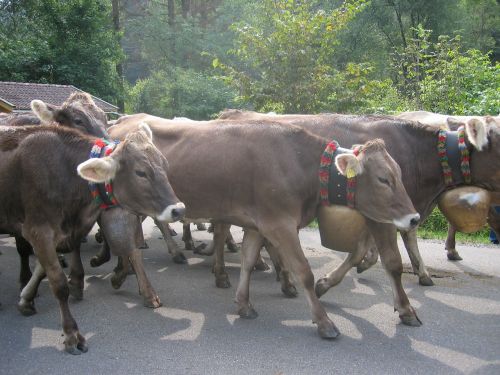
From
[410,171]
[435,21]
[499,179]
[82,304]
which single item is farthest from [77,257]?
[435,21]

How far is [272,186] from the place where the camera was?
4953 millimetres

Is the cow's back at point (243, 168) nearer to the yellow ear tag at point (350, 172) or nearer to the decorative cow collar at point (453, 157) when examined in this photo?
the yellow ear tag at point (350, 172)

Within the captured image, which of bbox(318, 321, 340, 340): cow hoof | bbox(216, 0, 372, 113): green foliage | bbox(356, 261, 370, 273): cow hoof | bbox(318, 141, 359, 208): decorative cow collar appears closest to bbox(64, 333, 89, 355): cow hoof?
bbox(318, 321, 340, 340): cow hoof

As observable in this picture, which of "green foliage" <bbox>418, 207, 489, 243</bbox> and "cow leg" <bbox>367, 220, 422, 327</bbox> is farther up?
"cow leg" <bbox>367, 220, 422, 327</bbox>

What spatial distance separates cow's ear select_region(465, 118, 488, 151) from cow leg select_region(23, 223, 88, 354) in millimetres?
4063

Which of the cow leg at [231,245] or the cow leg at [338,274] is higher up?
the cow leg at [338,274]

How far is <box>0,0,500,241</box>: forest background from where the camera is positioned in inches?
480

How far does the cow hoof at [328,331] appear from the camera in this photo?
184 inches

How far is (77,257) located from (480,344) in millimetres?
3947

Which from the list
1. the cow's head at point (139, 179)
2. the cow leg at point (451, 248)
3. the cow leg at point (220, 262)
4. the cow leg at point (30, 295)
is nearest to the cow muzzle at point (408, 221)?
the cow's head at point (139, 179)

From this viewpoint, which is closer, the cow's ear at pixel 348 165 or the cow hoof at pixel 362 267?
the cow's ear at pixel 348 165

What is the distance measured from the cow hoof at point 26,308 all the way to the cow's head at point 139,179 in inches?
63.8

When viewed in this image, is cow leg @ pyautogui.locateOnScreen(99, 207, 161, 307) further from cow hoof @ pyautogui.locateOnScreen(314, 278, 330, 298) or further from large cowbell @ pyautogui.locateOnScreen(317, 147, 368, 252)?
large cowbell @ pyautogui.locateOnScreen(317, 147, 368, 252)

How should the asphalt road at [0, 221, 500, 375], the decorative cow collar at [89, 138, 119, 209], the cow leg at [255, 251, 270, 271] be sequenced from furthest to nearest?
the cow leg at [255, 251, 270, 271]
the decorative cow collar at [89, 138, 119, 209]
the asphalt road at [0, 221, 500, 375]
